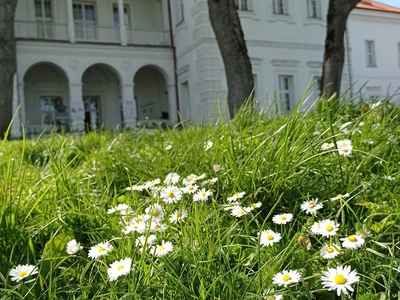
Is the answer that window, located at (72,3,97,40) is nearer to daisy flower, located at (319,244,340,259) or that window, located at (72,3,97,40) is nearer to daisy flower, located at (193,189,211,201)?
daisy flower, located at (193,189,211,201)

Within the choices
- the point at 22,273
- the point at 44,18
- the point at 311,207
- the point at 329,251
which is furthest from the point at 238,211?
the point at 44,18

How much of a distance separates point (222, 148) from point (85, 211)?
0.64 meters

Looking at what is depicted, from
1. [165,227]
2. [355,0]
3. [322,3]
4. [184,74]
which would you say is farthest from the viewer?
[322,3]

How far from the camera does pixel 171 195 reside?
1336 mm

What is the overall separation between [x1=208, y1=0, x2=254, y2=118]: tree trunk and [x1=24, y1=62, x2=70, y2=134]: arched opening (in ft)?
41.9

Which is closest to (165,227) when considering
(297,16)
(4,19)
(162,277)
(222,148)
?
(162,277)

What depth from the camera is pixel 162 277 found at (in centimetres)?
91

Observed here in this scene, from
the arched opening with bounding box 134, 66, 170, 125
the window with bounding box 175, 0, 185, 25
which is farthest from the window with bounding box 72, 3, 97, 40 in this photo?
the window with bounding box 175, 0, 185, 25

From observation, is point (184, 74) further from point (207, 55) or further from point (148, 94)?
point (148, 94)

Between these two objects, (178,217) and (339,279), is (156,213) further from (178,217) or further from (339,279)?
(339,279)

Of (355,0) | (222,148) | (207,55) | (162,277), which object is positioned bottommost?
(162,277)

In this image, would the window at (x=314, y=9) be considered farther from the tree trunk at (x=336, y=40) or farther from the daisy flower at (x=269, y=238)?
the daisy flower at (x=269, y=238)

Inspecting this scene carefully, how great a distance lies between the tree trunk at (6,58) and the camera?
25.8 ft

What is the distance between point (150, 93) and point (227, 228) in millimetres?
19620
